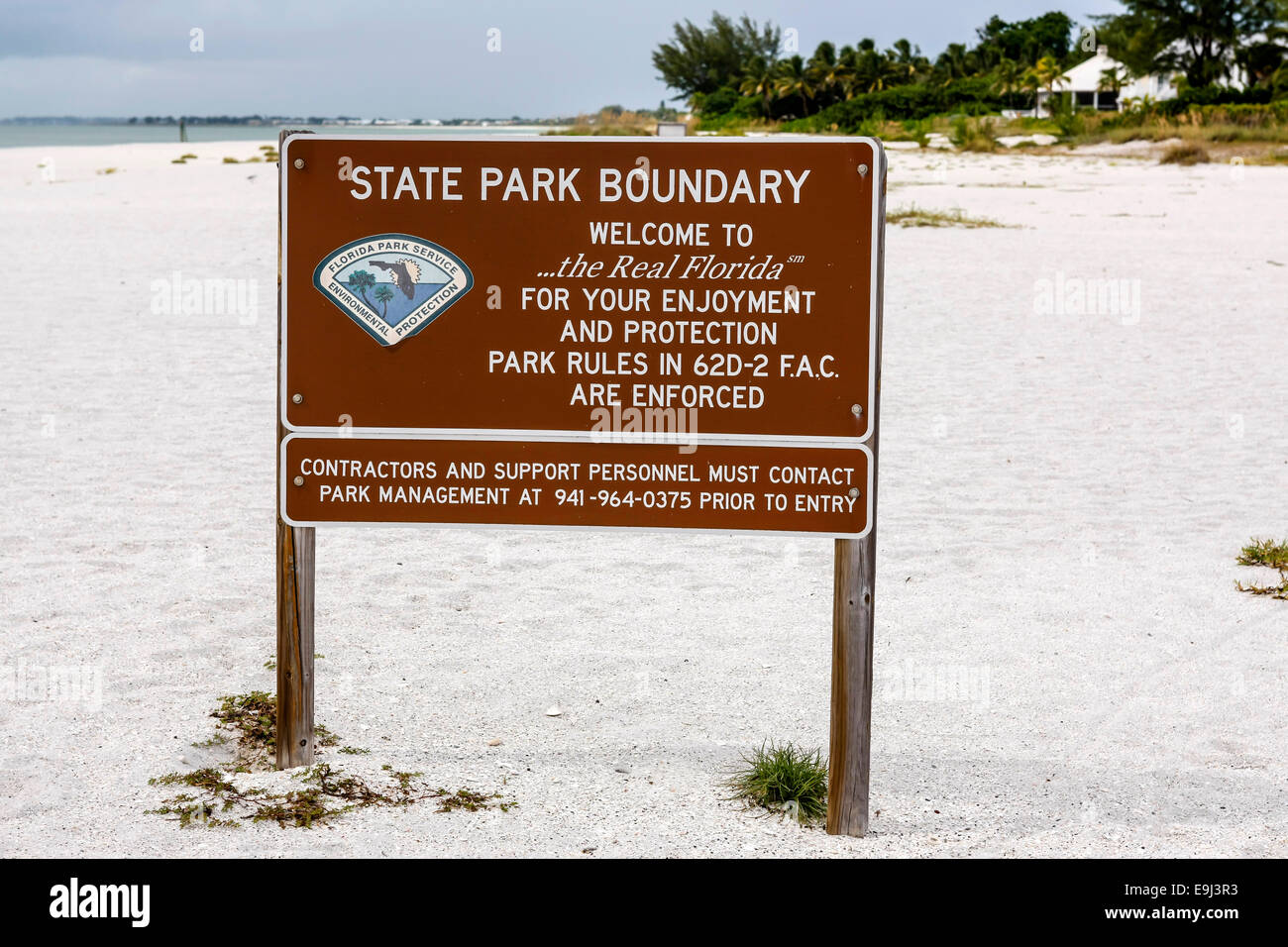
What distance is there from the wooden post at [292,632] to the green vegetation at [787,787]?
3.98 feet

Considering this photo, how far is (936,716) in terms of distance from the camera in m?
4.47

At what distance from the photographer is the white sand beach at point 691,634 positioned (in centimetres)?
370

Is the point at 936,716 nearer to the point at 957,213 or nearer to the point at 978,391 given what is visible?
the point at 978,391

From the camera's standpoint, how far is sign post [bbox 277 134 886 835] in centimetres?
353

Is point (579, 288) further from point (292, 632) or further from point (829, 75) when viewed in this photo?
point (829, 75)

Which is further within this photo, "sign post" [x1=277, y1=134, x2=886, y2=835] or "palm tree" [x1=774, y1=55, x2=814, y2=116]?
"palm tree" [x1=774, y1=55, x2=814, y2=116]

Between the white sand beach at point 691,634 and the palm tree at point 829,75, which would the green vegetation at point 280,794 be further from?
the palm tree at point 829,75

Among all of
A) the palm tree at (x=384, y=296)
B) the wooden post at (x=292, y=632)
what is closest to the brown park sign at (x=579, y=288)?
the palm tree at (x=384, y=296)

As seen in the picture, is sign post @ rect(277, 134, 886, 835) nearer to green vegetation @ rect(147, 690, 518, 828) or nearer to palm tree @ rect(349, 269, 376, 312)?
palm tree @ rect(349, 269, 376, 312)

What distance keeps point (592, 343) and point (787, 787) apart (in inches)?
52.4

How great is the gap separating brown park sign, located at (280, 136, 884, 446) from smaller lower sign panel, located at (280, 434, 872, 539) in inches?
2.0

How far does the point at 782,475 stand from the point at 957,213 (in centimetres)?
1694

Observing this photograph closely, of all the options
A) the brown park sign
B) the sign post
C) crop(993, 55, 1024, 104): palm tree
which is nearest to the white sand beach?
the sign post

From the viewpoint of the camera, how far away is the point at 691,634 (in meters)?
5.17
